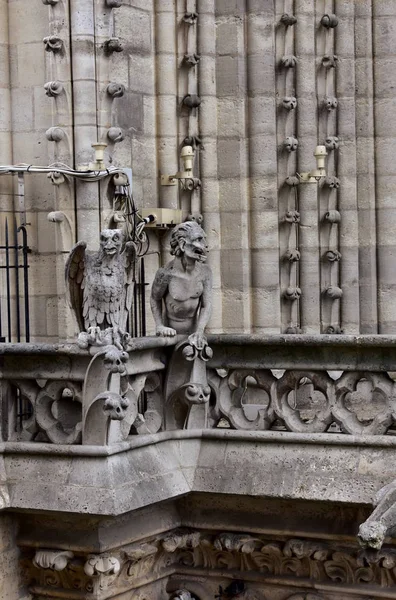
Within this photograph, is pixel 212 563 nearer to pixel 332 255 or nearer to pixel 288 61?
pixel 332 255

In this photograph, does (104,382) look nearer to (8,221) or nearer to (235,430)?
(235,430)

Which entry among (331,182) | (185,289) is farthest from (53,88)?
(331,182)

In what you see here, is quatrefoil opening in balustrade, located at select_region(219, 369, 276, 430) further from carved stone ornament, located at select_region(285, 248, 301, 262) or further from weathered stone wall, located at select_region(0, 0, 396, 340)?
carved stone ornament, located at select_region(285, 248, 301, 262)

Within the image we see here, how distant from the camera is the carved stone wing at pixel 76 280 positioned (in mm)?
10039

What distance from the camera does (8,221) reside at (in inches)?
476

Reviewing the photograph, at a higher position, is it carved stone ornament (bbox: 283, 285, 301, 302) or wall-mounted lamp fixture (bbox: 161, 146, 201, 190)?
wall-mounted lamp fixture (bbox: 161, 146, 201, 190)

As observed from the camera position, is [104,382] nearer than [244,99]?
Yes

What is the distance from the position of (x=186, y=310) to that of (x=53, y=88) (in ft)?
6.99

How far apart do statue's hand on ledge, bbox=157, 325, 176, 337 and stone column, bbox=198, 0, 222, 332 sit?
275 centimetres

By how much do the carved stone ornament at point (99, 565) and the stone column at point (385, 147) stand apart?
16.0ft

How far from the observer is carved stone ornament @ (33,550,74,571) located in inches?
404

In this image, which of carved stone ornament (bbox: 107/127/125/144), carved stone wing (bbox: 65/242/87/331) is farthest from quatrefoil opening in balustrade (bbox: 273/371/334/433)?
carved stone ornament (bbox: 107/127/125/144)

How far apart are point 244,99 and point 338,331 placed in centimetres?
211

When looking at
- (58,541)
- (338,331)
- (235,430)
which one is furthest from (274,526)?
(338,331)
